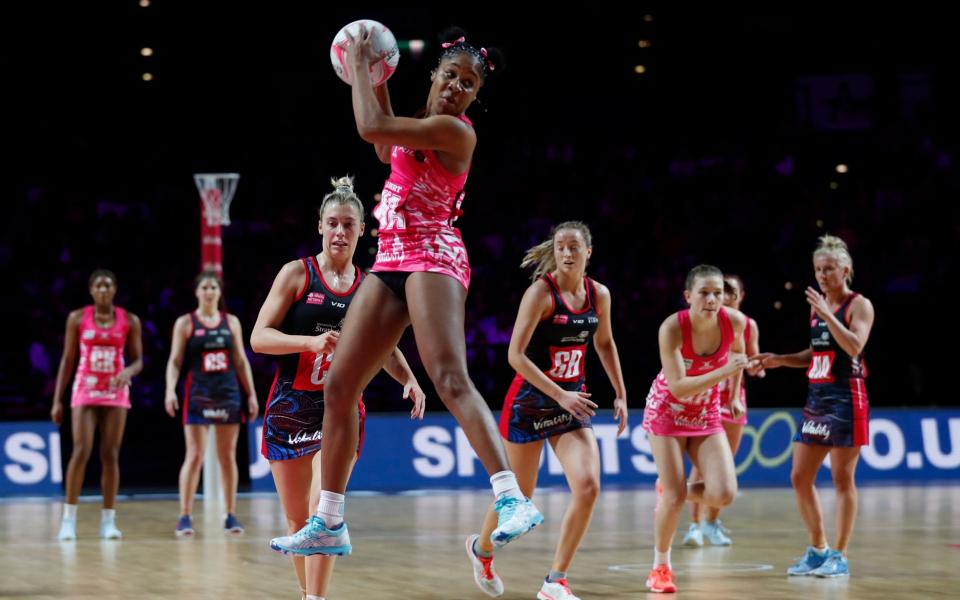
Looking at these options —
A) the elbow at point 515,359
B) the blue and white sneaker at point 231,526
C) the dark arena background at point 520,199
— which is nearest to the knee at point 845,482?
the dark arena background at point 520,199

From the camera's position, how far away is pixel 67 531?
9.85 meters

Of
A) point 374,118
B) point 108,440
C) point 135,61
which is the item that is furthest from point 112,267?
point 374,118

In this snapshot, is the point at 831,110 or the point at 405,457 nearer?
the point at 405,457

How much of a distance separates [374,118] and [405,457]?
34.3 feet

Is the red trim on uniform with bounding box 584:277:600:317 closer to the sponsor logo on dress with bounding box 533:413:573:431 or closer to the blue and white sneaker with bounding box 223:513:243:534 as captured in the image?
the sponsor logo on dress with bounding box 533:413:573:431

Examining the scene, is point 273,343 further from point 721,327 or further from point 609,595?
point 721,327

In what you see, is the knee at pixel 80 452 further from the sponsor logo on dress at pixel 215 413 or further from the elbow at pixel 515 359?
the elbow at pixel 515 359

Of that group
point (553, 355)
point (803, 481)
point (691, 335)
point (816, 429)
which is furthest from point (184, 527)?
point (816, 429)

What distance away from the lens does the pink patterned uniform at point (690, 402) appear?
7.35 m

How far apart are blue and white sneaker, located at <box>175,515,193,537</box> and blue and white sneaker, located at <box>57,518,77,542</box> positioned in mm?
807

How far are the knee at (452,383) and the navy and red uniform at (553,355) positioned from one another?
273 centimetres

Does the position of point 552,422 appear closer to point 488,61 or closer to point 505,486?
point 505,486

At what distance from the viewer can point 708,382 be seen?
709cm

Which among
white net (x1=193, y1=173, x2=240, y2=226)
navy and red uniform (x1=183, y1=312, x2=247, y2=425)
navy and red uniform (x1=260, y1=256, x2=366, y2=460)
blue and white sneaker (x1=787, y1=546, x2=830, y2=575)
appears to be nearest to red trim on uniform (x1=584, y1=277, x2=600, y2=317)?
navy and red uniform (x1=260, y1=256, x2=366, y2=460)
